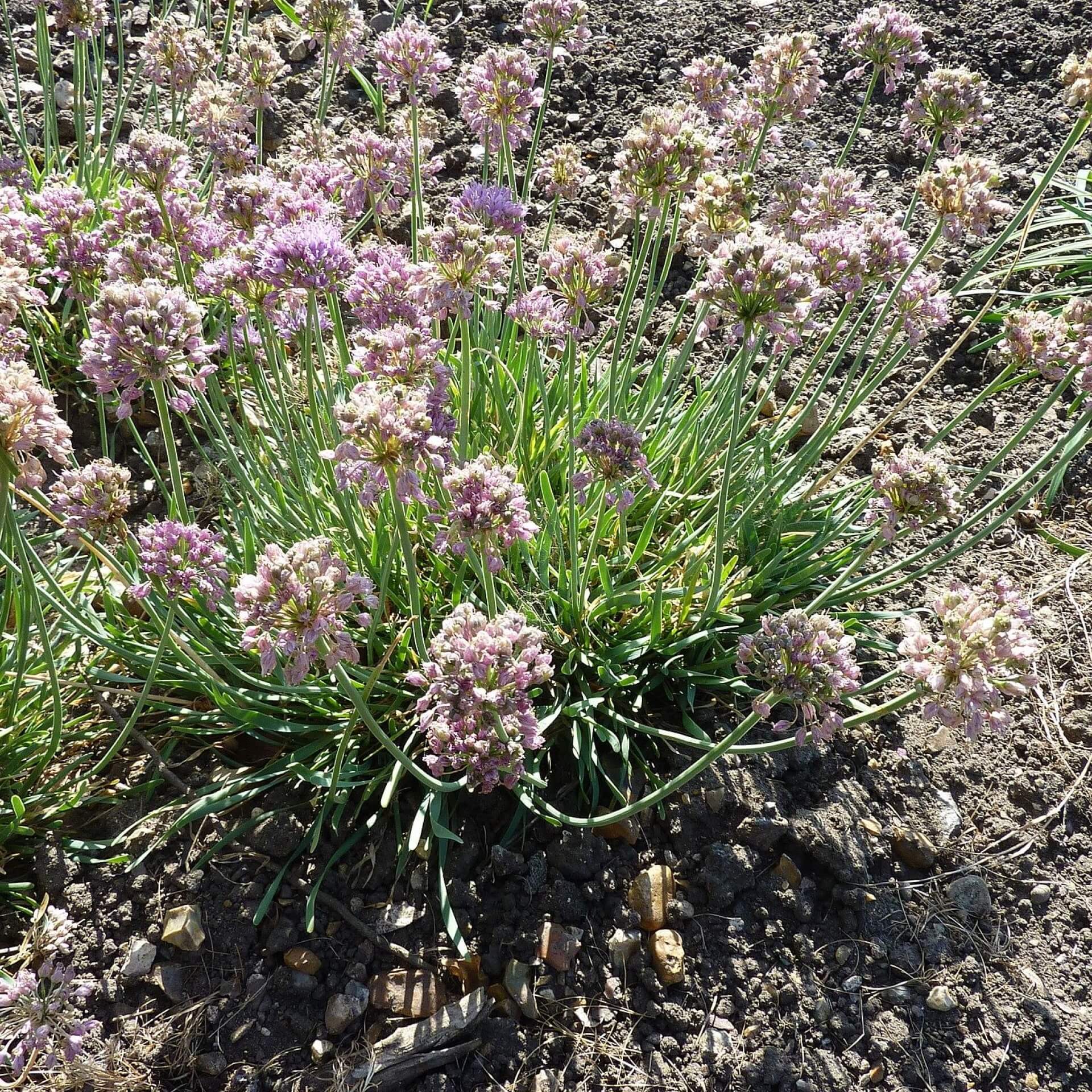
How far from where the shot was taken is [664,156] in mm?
2986

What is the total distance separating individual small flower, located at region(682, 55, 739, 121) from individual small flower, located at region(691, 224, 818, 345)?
143cm

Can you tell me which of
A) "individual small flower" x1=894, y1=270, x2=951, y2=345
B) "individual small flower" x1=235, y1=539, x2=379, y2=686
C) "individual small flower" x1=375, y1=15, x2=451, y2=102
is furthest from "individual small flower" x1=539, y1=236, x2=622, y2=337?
"individual small flower" x1=235, y1=539, x2=379, y2=686

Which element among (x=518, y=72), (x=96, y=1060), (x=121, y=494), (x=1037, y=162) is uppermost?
(x=1037, y=162)

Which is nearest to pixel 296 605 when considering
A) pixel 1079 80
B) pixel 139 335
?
pixel 139 335

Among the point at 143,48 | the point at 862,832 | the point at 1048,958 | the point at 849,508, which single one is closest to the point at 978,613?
the point at 862,832

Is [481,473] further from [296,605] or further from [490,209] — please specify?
[490,209]

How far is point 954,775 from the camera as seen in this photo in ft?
10.8

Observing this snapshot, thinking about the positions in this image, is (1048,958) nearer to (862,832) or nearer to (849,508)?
(862,832)

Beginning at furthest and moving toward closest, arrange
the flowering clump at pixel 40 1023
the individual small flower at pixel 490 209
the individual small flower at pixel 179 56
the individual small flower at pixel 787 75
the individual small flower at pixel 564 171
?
the individual small flower at pixel 179 56 → the individual small flower at pixel 564 171 → the individual small flower at pixel 787 75 → the individual small flower at pixel 490 209 → the flowering clump at pixel 40 1023

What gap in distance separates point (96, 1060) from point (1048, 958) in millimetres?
2876

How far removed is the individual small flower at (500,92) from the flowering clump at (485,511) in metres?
1.77

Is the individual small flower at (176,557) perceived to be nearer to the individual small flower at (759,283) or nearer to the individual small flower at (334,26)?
the individual small flower at (759,283)

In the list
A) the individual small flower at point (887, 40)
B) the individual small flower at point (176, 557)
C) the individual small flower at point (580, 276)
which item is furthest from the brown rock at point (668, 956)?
the individual small flower at point (887, 40)

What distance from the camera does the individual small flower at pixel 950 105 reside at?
3.29 m
